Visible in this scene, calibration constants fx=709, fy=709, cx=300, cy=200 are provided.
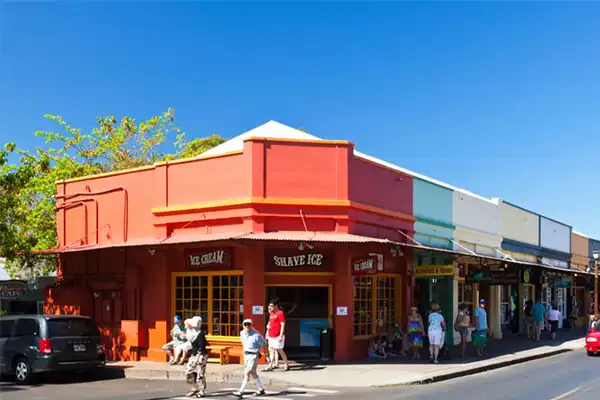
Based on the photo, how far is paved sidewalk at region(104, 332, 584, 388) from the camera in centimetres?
1573

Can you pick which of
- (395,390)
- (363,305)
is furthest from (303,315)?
(395,390)

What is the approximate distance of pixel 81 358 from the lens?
17.0 meters

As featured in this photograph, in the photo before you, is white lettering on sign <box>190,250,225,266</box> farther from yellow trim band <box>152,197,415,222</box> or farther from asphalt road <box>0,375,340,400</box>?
asphalt road <box>0,375,340,400</box>

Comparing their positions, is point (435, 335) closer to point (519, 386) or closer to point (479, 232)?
point (519, 386)

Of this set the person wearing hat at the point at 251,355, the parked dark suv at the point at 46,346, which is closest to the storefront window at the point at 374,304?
the person wearing hat at the point at 251,355

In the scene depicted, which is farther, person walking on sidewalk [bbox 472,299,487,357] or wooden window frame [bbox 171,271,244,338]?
person walking on sidewalk [bbox 472,299,487,357]

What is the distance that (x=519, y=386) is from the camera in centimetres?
1536

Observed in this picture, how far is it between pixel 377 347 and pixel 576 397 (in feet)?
24.3

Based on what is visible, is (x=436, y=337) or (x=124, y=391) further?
(x=436, y=337)

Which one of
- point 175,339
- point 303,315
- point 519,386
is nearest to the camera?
point 519,386

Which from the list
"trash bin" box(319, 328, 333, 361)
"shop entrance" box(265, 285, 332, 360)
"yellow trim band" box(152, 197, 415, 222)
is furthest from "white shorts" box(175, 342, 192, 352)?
"yellow trim band" box(152, 197, 415, 222)

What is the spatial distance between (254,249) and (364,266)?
310cm

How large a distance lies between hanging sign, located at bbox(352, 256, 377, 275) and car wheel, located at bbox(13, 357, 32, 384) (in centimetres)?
849

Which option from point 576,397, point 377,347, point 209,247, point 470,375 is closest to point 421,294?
point 377,347
